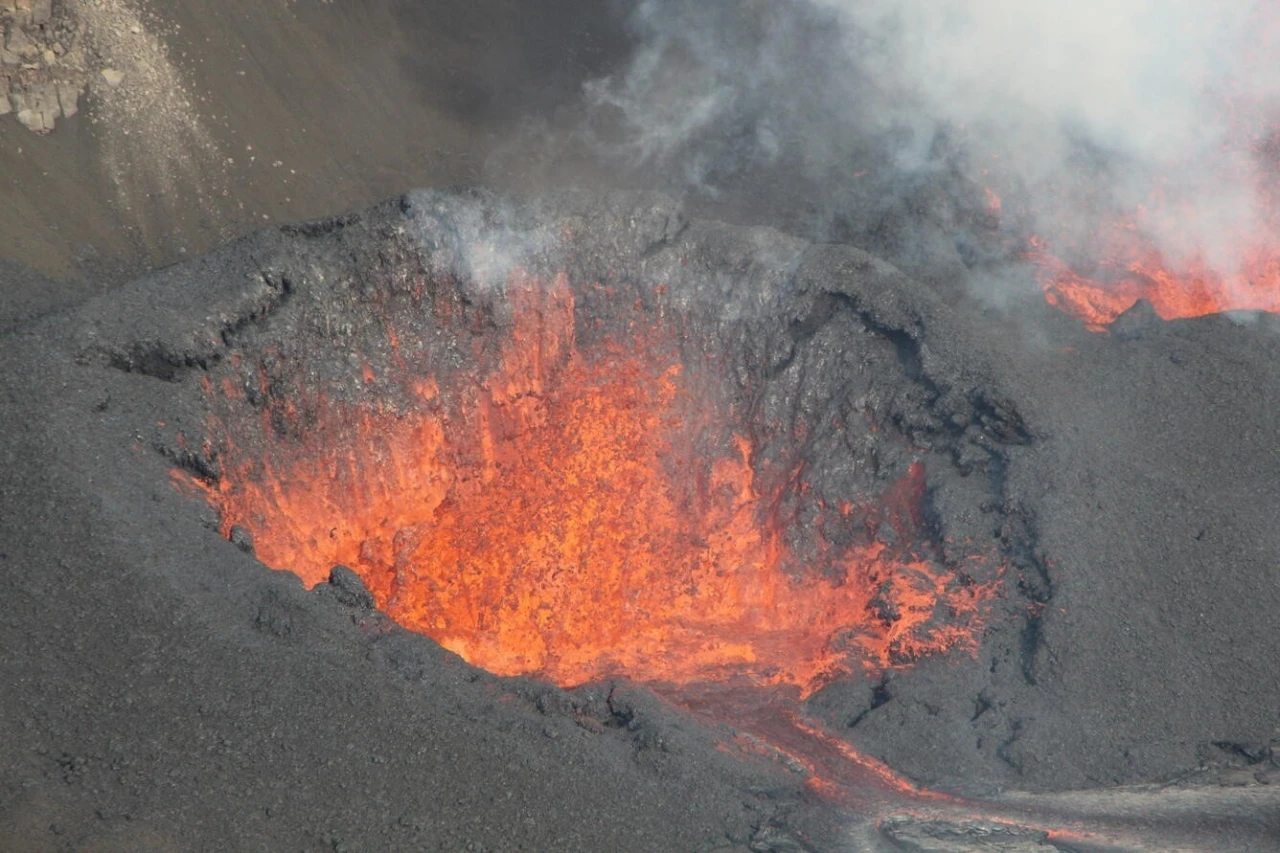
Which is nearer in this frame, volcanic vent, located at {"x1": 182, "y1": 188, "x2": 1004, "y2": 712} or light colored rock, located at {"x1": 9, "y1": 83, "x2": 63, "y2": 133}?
volcanic vent, located at {"x1": 182, "y1": 188, "x2": 1004, "y2": 712}

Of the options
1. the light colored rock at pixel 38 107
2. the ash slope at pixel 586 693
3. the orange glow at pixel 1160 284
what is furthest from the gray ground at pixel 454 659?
the orange glow at pixel 1160 284

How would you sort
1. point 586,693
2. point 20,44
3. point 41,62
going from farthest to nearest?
point 41,62 < point 20,44 < point 586,693

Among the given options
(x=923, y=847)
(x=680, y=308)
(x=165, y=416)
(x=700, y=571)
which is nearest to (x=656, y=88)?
(x=680, y=308)

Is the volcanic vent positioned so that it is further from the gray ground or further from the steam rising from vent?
the steam rising from vent

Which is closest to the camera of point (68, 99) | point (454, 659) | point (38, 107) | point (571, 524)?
point (454, 659)

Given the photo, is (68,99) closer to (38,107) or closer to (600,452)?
(38,107)

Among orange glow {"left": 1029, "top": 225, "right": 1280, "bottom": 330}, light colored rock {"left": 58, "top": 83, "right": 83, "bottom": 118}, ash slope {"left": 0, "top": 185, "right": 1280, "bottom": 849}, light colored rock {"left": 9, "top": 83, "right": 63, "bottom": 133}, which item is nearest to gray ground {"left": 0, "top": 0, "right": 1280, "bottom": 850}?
ash slope {"left": 0, "top": 185, "right": 1280, "bottom": 849}

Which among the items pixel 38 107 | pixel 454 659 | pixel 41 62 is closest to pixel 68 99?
pixel 38 107
